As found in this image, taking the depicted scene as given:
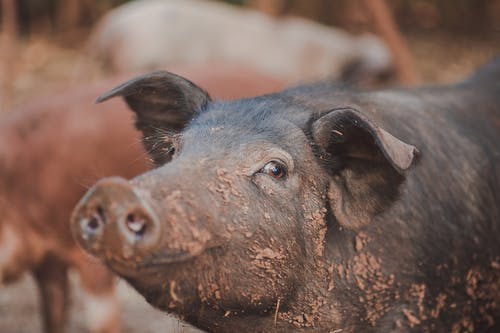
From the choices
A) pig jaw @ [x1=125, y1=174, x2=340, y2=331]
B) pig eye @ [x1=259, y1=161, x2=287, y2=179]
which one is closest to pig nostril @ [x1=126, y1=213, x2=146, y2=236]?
pig jaw @ [x1=125, y1=174, x2=340, y2=331]

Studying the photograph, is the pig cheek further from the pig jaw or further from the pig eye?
the pig eye

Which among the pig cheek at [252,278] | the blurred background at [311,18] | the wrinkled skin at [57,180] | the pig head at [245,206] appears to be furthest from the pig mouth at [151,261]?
the blurred background at [311,18]

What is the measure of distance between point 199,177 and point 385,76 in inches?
374

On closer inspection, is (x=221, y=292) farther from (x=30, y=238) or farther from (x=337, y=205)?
(x=30, y=238)

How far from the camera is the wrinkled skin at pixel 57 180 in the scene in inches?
223

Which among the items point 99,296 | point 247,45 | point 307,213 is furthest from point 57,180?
point 247,45

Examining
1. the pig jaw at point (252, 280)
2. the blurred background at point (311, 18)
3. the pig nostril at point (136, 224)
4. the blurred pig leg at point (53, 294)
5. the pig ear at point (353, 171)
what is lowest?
the blurred background at point (311, 18)

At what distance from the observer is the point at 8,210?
5.68 m

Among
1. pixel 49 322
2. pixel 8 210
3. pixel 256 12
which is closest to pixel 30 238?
pixel 8 210

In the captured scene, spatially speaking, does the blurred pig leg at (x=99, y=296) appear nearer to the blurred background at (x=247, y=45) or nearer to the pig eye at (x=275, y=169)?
the pig eye at (x=275, y=169)

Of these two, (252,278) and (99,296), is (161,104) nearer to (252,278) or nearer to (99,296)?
(252,278)

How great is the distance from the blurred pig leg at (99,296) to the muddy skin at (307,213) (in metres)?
2.24

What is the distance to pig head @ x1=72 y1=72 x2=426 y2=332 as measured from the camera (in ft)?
8.02

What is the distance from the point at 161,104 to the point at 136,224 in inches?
49.4
